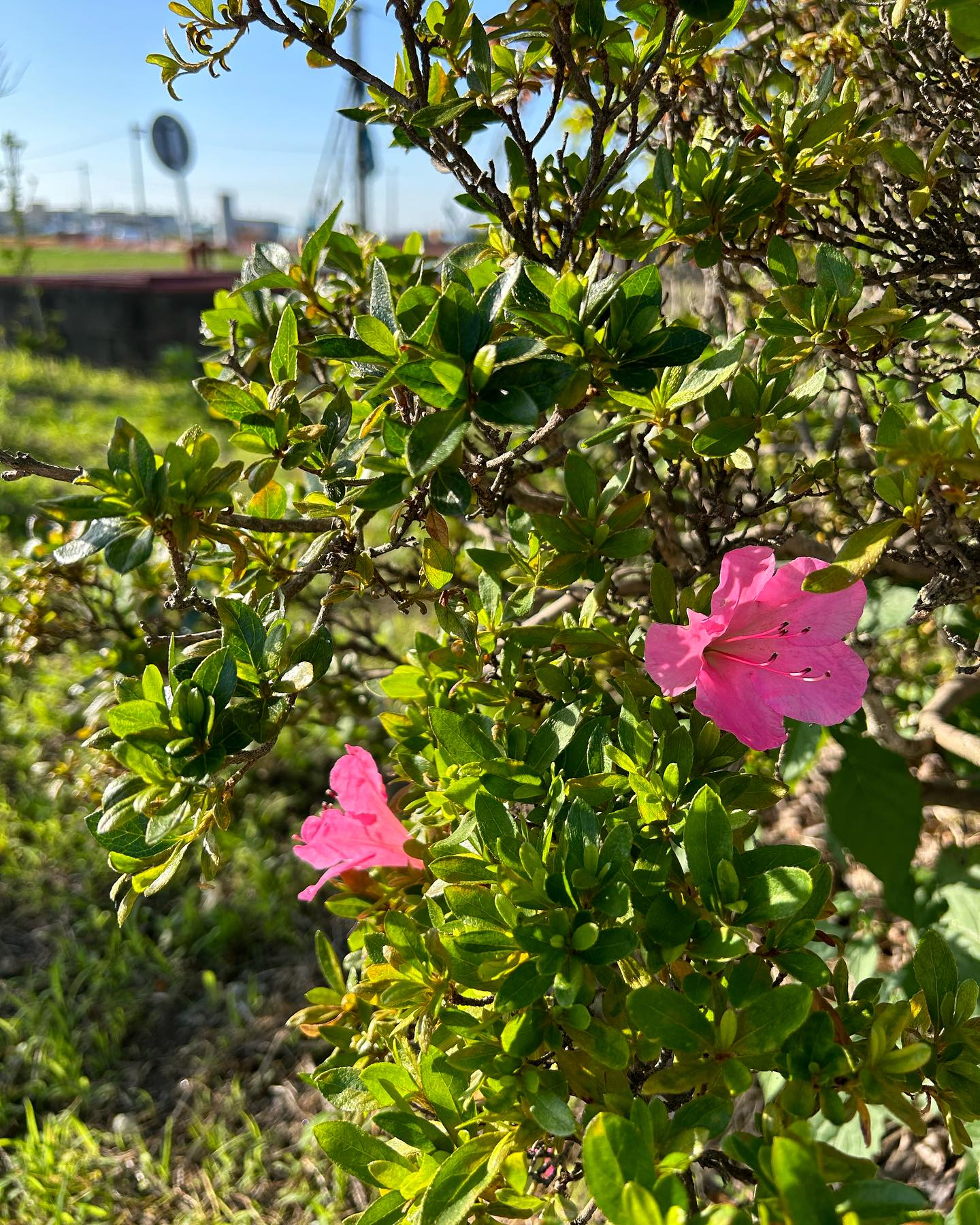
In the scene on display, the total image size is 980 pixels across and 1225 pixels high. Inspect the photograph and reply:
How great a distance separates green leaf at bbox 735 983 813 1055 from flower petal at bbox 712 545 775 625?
0.31 meters

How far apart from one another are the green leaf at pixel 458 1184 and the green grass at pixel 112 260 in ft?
71.2

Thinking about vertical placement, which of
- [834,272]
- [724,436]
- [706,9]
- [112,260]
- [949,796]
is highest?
[112,260]

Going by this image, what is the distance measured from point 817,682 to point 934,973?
0.26 meters

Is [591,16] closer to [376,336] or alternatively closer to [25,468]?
[376,336]

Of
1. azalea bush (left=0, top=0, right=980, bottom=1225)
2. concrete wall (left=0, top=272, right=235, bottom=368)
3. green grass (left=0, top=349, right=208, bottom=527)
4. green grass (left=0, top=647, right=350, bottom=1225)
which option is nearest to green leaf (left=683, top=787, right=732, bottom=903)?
azalea bush (left=0, top=0, right=980, bottom=1225)

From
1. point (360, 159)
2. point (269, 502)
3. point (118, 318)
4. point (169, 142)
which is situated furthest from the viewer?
point (169, 142)

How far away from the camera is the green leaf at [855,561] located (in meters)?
0.73

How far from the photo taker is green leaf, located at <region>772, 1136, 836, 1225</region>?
17.9 inches

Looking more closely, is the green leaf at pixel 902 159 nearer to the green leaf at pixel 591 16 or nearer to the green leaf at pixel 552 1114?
the green leaf at pixel 591 16

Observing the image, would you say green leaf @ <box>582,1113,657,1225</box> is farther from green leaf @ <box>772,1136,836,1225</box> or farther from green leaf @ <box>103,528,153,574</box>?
green leaf @ <box>103,528,153,574</box>

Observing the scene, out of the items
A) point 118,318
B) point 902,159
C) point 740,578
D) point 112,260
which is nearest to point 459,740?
point 740,578

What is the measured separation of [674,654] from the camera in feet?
2.52

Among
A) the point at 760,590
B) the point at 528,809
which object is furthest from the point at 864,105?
the point at 528,809

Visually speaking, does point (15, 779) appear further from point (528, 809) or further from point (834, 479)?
point (834, 479)
